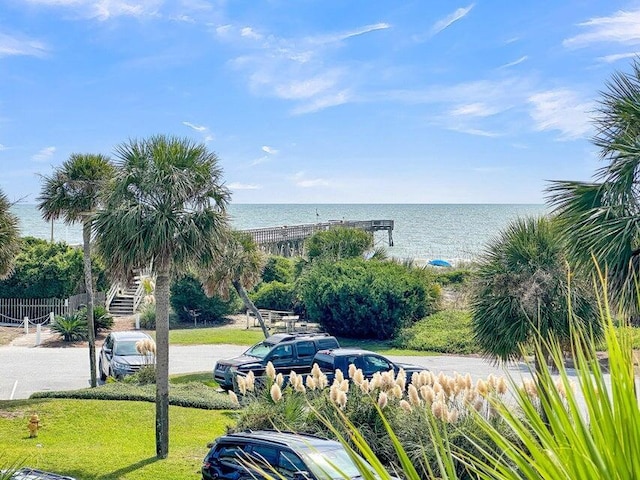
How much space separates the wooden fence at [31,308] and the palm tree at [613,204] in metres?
28.0

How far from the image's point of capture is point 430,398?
366 inches

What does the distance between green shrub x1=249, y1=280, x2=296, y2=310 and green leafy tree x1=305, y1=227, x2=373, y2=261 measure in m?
2.38

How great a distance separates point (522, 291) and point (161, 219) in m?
6.78

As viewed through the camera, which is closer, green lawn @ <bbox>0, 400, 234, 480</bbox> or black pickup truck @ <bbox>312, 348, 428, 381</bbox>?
green lawn @ <bbox>0, 400, 234, 480</bbox>

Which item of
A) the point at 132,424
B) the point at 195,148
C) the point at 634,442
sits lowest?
the point at 132,424

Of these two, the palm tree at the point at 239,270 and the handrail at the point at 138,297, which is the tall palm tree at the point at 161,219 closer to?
the palm tree at the point at 239,270

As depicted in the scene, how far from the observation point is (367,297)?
2970 centimetres

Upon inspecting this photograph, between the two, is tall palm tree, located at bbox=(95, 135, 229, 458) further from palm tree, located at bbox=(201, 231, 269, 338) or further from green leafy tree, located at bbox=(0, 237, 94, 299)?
green leafy tree, located at bbox=(0, 237, 94, 299)

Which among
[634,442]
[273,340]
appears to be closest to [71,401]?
[273,340]

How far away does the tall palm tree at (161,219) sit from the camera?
465 inches

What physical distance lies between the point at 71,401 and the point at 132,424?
2.54 m

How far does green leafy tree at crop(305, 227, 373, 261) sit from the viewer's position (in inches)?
1431

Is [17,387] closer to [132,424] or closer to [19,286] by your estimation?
[132,424]

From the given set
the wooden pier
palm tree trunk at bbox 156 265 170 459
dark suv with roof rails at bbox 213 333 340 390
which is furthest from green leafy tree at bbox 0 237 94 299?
palm tree trunk at bbox 156 265 170 459
